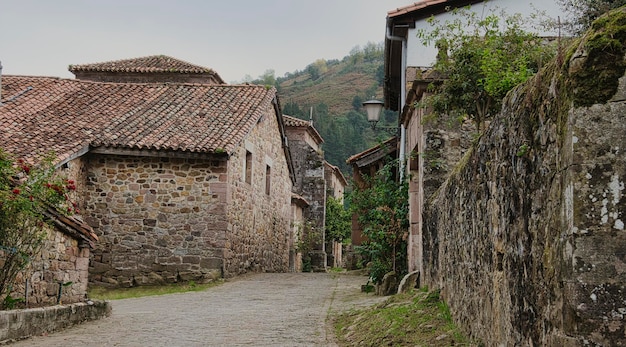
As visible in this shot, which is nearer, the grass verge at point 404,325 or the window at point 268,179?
the grass verge at point 404,325

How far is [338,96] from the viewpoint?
260 feet

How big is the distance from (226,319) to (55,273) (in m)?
2.40

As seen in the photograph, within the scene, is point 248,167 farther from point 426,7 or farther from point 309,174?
point 309,174

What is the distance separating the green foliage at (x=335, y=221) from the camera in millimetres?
34781

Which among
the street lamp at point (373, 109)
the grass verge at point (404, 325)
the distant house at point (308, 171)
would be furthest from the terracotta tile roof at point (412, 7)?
the distant house at point (308, 171)

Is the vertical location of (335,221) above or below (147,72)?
below

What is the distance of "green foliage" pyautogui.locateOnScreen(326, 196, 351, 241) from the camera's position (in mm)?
34781

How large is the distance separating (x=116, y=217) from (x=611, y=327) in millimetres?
15179

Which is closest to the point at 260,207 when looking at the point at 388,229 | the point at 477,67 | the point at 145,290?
the point at 145,290

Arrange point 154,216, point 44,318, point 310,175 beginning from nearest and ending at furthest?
point 44,318 < point 154,216 < point 310,175

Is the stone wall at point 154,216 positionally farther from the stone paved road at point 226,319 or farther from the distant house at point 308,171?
the distant house at point 308,171

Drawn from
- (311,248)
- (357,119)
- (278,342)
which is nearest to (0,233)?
(278,342)

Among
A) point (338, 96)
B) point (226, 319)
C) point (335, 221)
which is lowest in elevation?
point (226, 319)

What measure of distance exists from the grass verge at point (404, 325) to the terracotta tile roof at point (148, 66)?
739 inches
